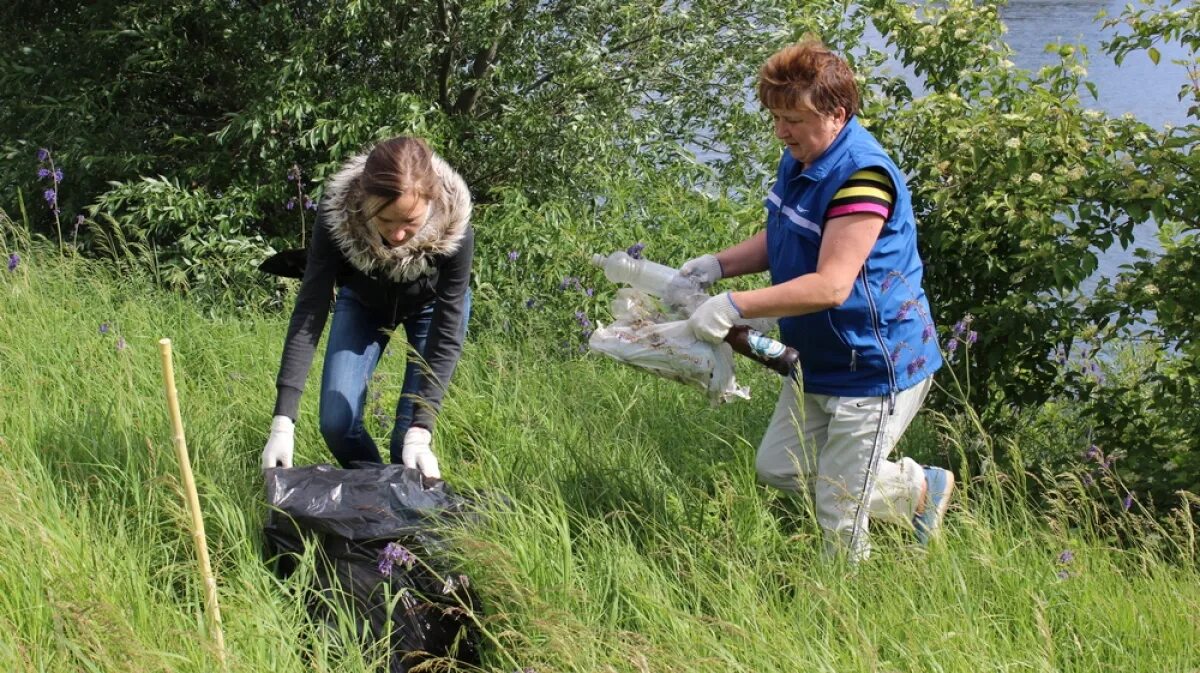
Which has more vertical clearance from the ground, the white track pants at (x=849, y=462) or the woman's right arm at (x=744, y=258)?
the woman's right arm at (x=744, y=258)

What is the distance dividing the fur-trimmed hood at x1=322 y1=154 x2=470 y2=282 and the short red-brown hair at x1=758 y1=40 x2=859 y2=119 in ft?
2.85

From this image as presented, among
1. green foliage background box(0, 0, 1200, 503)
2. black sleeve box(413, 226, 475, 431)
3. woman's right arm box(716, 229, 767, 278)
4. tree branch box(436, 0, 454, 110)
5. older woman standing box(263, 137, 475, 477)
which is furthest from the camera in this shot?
tree branch box(436, 0, 454, 110)

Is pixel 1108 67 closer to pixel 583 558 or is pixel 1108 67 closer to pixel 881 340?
pixel 881 340

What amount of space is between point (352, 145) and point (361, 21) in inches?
24.6

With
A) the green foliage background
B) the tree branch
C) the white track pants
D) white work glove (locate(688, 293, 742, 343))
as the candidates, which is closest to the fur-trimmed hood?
white work glove (locate(688, 293, 742, 343))

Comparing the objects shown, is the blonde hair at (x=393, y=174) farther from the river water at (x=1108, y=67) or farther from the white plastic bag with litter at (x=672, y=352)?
the river water at (x=1108, y=67)

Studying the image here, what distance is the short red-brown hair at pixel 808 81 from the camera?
2611 mm

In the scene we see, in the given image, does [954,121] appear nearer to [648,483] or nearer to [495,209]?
[648,483]

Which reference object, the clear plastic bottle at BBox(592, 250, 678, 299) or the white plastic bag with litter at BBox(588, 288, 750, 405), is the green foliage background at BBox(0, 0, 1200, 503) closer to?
the clear plastic bottle at BBox(592, 250, 678, 299)

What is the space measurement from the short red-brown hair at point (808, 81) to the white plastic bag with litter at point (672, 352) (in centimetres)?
59

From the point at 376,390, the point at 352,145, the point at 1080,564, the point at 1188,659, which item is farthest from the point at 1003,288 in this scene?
the point at 352,145

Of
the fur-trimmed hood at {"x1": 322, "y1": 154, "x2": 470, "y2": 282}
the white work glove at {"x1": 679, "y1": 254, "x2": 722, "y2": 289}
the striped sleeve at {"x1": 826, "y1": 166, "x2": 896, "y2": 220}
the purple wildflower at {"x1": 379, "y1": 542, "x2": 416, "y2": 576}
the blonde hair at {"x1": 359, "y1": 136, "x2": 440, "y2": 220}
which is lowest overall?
the purple wildflower at {"x1": 379, "y1": 542, "x2": 416, "y2": 576}

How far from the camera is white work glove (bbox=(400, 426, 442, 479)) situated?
2885mm

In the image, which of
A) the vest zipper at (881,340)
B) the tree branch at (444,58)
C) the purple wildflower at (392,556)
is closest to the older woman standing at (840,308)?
the vest zipper at (881,340)
